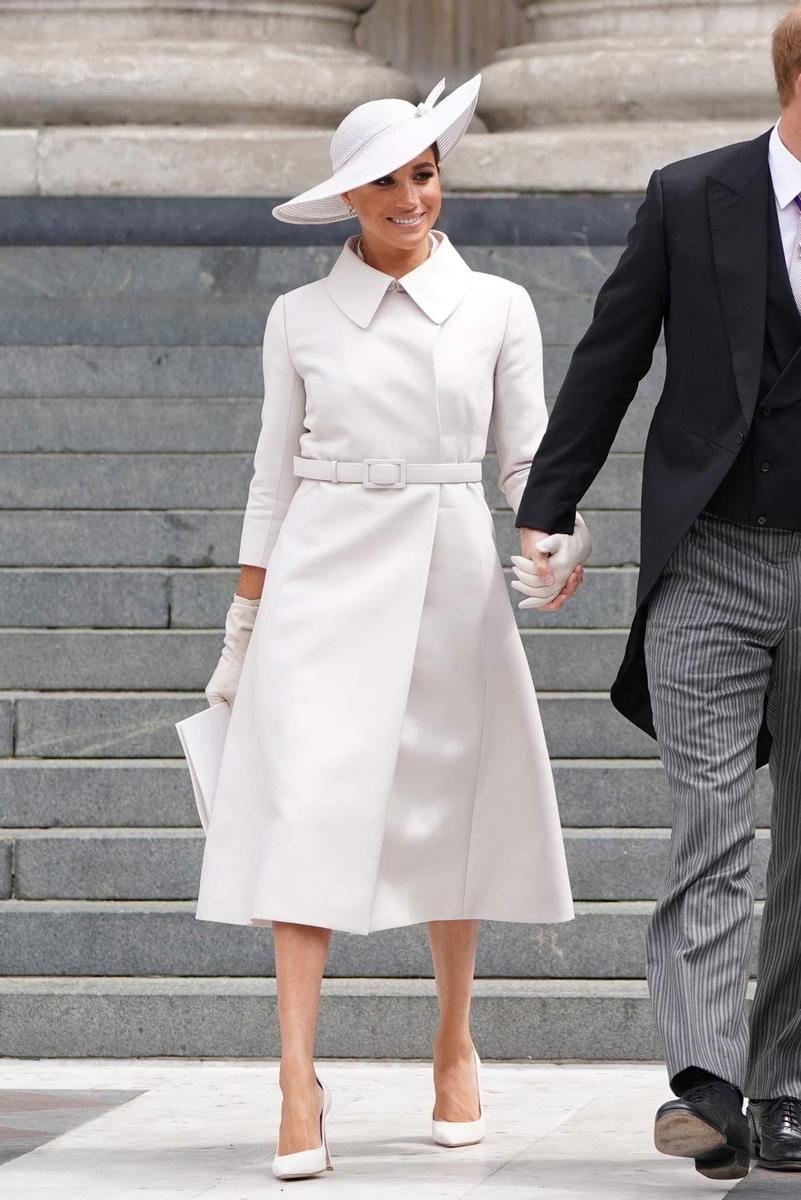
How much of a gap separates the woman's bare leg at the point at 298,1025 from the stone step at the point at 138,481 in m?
3.22

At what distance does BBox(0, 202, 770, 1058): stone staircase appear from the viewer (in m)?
5.46

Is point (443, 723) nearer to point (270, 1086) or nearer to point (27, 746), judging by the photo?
point (270, 1086)

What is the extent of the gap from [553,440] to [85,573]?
115 inches

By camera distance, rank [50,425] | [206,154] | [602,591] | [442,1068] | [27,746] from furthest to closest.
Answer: [206,154] < [50,425] < [602,591] < [27,746] < [442,1068]

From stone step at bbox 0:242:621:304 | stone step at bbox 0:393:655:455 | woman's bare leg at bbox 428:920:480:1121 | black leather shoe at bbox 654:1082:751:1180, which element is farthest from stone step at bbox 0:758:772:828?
stone step at bbox 0:242:621:304

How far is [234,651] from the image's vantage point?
4594mm

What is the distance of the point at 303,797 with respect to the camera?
4.34 meters

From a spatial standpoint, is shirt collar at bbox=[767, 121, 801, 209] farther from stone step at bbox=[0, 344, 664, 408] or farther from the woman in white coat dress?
stone step at bbox=[0, 344, 664, 408]

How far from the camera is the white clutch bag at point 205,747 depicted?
178 inches

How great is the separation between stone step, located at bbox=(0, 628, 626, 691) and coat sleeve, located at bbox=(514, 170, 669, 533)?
2.30 metres

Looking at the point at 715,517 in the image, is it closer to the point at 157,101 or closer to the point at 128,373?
the point at 128,373

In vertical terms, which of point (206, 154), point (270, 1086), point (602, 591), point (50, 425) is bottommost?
point (270, 1086)

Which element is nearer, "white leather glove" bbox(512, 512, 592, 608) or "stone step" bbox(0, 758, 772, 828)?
"white leather glove" bbox(512, 512, 592, 608)

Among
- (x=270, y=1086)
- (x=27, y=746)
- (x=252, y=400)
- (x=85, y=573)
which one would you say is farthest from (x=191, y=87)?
(x=270, y=1086)
